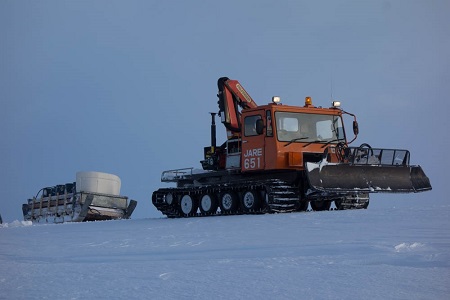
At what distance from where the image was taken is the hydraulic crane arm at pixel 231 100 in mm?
20000

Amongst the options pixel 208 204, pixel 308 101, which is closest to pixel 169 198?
pixel 208 204

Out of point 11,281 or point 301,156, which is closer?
point 11,281

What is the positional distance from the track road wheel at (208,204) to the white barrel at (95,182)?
282 inches

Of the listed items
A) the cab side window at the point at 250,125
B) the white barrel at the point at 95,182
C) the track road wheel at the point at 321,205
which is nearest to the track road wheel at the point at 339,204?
the track road wheel at the point at 321,205

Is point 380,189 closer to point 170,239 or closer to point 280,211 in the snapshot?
point 280,211

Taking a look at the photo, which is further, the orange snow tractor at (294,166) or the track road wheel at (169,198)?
the track road wheel at (169,198)

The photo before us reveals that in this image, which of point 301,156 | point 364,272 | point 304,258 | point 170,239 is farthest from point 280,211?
point 364,272

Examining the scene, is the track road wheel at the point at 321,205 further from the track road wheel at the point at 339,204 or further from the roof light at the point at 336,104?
the roof light at the point at 336,104

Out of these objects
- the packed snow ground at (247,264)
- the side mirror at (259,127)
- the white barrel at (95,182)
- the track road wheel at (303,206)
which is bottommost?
the packed snow ground at (247,264)

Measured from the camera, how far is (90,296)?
672cm

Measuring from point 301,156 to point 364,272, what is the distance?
10.7 meters

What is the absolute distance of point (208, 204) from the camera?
1941 cm

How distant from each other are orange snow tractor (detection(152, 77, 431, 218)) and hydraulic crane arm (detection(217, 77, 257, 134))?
1.6 inches

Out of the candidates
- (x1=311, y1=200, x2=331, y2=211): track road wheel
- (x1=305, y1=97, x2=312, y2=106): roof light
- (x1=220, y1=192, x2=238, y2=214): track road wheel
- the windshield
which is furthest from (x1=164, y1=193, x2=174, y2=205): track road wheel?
(x1=305, y1=97, x2=312, y2=106): roof light
